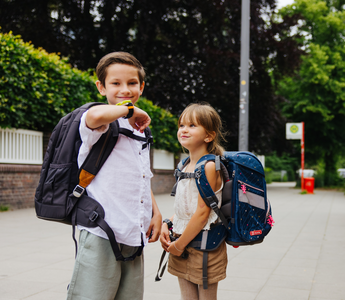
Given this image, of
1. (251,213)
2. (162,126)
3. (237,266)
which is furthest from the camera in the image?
(162,126)

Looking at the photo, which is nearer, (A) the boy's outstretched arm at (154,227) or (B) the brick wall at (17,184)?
(A) the boy's outstretched arm at (154,227)

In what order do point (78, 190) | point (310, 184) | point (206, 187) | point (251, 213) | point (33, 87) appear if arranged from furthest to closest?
point (310, 184) → point (33, 87) → point (251, 213) → point (206, 187) → point (78, 190)

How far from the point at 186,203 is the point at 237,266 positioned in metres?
2.77

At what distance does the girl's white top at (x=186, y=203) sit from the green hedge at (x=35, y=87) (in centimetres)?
742

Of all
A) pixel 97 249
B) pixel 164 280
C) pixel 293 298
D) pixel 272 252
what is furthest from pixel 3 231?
pixel 97 249

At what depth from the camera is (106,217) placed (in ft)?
6.29

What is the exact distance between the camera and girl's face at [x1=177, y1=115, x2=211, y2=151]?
98.8 inches

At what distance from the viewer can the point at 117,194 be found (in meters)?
1.94

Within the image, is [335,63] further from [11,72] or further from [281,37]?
[11,72]

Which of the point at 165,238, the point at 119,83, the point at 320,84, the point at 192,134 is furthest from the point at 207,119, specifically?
the point at 320,84

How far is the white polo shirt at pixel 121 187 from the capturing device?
1909mm

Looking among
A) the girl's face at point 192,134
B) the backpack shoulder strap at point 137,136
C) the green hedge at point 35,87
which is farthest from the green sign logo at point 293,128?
the backpack shoulder strap at point 137,136

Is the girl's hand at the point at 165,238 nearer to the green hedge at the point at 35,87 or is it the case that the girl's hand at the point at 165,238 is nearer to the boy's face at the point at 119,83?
the boy's face at the point at 119,83

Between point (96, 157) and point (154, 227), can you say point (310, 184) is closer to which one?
point (154, 227)
